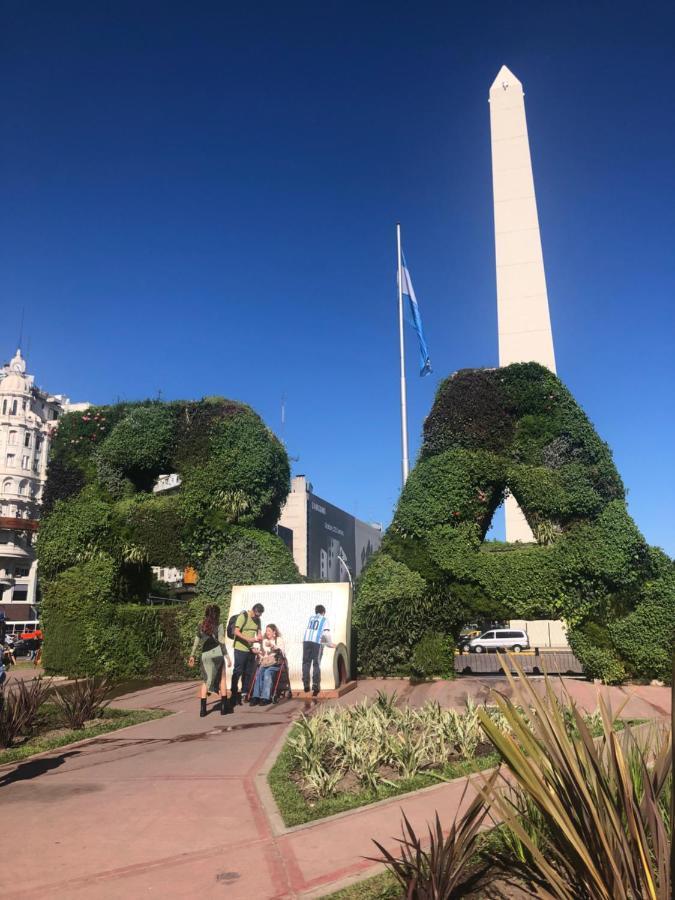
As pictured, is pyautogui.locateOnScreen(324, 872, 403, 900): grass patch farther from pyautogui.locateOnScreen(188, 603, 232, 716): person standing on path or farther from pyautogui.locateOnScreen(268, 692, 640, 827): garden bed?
pyautogui.locateOnScreen(188, 603, 232, 716): person standing on path

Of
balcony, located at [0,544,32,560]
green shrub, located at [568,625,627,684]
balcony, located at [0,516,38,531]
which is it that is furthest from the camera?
balcony, located at [0,544,32,560]

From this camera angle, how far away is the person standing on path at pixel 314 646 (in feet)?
35.6

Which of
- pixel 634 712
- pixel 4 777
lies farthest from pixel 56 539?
pixel 634 712

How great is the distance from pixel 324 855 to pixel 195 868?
778mm

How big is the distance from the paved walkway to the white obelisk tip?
97.4 ft

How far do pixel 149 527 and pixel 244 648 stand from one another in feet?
19.8

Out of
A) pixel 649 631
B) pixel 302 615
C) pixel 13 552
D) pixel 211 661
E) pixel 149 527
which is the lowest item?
pixel 211 661

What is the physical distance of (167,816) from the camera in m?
4.72

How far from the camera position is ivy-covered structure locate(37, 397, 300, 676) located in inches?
582

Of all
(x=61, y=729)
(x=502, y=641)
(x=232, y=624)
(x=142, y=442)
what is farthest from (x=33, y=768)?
(x=502, y=641)

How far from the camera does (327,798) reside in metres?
5.07

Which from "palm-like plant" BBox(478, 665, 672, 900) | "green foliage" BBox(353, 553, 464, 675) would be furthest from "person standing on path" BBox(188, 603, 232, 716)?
Result: "palm-like plant" BBox(478, 665, 672, 900)

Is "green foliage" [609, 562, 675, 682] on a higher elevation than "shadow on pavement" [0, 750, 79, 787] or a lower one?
higher

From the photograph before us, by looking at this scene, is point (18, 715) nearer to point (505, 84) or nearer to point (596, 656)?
point (596, 656)
